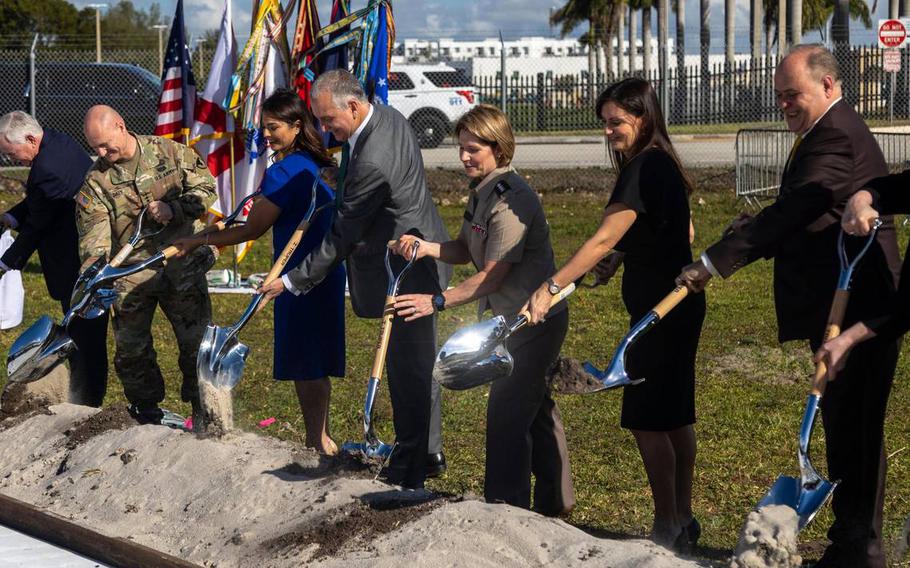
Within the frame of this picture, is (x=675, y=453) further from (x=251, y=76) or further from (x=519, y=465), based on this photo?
(x=251, y=76)

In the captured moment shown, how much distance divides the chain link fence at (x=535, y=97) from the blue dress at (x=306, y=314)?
491 inches

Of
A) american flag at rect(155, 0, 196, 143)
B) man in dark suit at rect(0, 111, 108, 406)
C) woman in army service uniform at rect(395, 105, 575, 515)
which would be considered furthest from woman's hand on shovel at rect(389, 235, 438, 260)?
american flag at rect(155, 0, 196, 143)

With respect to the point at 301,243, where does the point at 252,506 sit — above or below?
below

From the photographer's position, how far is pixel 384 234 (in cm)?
542

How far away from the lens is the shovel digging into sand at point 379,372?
4711 millimetres

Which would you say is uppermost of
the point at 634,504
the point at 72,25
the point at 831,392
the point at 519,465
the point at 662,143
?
the point at 72,25

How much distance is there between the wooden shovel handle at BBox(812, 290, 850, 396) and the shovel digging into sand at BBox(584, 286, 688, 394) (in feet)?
1.58

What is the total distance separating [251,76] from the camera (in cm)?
954

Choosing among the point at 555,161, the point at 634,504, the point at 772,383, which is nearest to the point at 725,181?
the point at 555,161

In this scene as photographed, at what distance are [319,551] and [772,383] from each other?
4001mm

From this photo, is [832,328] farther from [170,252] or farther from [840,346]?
[170,252]

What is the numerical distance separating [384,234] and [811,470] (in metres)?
2.25

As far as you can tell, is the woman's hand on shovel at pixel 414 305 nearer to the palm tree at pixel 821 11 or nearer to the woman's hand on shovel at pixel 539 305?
the woman's hand on shovel at pixel 539 305

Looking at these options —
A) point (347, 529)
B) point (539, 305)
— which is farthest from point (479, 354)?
point (347, 529)
